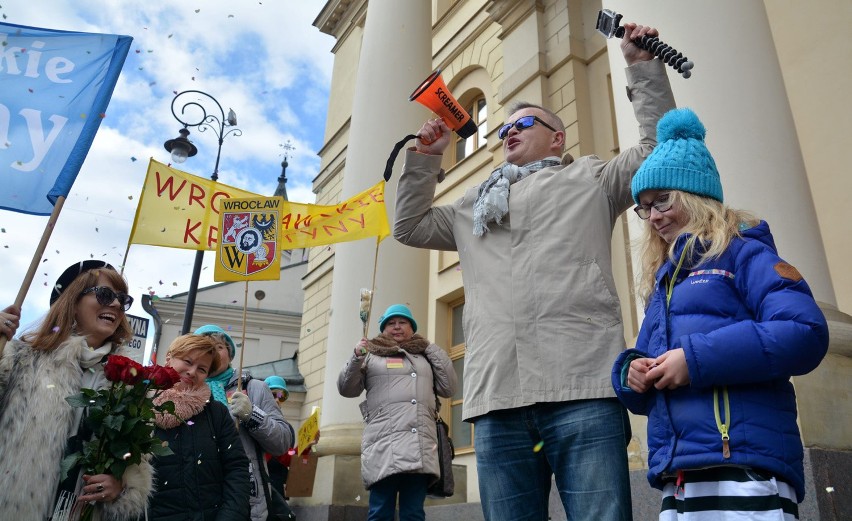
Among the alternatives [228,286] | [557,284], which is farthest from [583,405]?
[228,286]

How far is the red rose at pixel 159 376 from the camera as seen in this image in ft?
9.23

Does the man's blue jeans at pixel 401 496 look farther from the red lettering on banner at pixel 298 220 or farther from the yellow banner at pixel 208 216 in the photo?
the red lettering on banner at pixel 298 220

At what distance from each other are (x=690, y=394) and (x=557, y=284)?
2.25 feet

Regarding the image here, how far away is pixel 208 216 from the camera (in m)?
6.48

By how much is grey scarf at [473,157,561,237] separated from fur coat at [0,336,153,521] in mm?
1696

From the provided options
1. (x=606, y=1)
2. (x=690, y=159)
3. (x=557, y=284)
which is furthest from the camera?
(x=606, y=1)

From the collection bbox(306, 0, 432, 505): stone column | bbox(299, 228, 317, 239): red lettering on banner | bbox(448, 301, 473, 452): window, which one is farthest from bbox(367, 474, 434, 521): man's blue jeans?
bbox(448, 301, 473, 452): window

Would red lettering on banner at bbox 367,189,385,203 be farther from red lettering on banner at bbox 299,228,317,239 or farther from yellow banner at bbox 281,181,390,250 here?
red lettering on banner at bbox 299,228,317,239

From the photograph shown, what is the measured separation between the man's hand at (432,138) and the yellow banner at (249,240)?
2943 mm

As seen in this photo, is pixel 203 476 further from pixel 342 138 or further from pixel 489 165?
pixel 342 138

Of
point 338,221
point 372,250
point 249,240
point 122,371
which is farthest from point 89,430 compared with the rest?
point 372,250

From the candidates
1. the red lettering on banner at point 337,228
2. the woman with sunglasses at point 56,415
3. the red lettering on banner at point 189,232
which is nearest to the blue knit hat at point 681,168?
the woman with sunglasses at point 56,415

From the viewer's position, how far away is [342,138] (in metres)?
17.0

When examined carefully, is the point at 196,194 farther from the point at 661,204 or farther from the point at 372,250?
the point at 661,204
